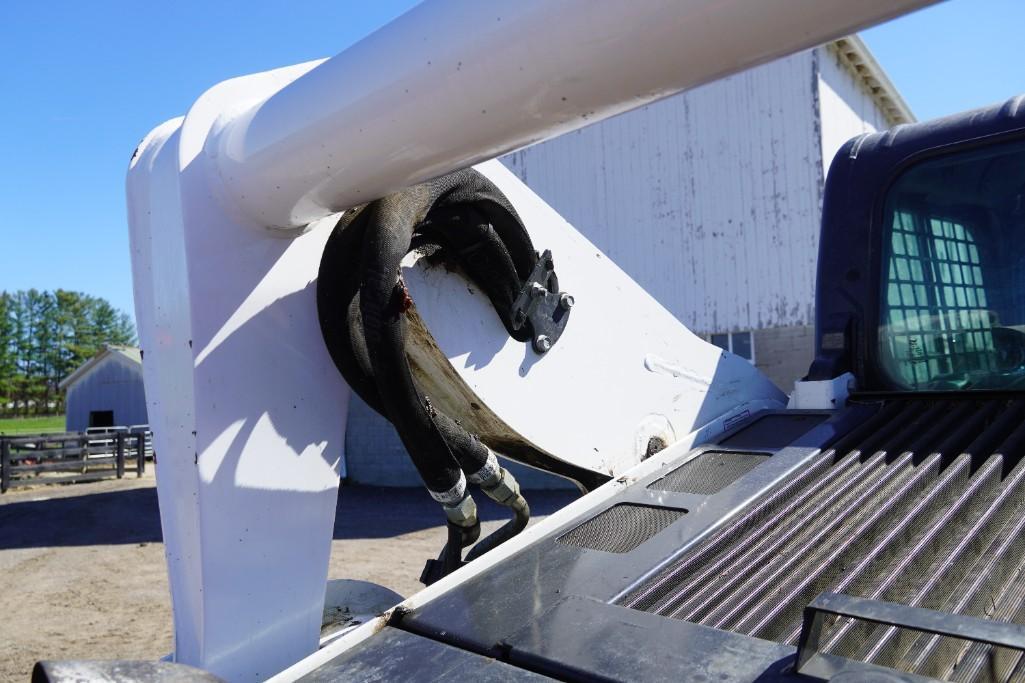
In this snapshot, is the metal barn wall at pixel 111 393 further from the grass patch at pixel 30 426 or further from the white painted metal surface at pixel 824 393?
the white painted metal surface at pixel 824 393

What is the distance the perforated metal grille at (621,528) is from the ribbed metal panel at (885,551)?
174mm

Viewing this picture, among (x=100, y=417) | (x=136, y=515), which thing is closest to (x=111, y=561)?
(x=136, y=515)

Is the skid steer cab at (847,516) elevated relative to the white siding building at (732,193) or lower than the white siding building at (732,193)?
lower

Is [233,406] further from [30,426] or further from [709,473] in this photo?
[30,426]

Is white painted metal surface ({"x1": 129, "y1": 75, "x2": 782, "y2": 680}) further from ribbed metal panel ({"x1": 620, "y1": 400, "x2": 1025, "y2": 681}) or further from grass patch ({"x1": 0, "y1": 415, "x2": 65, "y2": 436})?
grass patch ({"x1": 0, "y1": 415, "x2": 65, "y2": 436})

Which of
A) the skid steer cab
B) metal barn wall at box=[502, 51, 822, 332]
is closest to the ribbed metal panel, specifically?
the skid steer cab

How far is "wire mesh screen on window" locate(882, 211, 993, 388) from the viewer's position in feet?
8.44

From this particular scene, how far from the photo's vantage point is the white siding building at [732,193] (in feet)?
46.7

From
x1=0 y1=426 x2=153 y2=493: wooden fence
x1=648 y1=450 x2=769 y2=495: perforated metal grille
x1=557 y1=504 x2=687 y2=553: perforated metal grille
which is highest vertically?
x1=648 y1=450 x2=769 y2=495: perforated metal grille

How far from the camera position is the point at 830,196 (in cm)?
292

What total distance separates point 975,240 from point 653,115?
1343 centimetres

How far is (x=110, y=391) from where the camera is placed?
30.5 meters

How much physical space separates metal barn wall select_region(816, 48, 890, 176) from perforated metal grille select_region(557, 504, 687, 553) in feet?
41.6

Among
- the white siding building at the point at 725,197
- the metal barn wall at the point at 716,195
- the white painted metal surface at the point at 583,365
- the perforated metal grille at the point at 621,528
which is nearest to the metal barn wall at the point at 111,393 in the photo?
the white siding building at the point at 725,197
